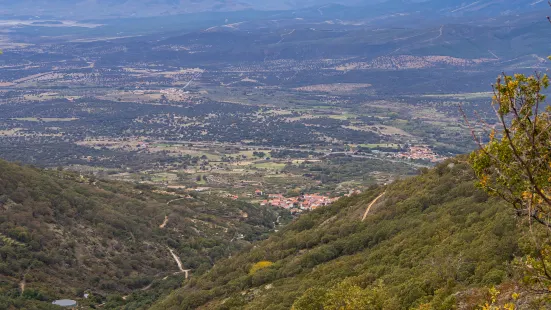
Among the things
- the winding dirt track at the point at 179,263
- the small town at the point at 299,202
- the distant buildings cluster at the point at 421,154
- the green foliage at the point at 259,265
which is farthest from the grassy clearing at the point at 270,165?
the green foliage at the point at 259,265

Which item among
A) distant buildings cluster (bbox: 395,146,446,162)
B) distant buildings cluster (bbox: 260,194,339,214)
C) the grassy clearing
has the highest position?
distant buildings cluster (bbox: 260,194,339,214)

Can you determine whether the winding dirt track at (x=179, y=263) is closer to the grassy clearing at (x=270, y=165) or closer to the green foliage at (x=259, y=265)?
the green foliage at (x=259, y=265)

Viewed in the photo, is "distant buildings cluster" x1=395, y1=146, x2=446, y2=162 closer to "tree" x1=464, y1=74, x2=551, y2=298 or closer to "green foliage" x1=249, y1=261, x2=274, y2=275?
"green foliage" x1=249, y1=261, x2=274, y2=275

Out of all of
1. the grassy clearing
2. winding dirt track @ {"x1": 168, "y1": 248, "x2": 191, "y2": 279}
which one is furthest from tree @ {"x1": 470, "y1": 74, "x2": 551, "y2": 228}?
the grassy clearing

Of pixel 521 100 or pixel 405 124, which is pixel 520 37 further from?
pixel 521 100

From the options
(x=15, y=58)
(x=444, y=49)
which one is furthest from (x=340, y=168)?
(x=15, y=58)

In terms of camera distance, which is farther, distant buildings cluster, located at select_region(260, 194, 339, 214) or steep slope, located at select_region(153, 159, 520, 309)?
distant buildings cluster, located at select_region(260, 194, 339, 214)
